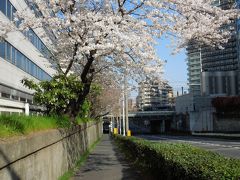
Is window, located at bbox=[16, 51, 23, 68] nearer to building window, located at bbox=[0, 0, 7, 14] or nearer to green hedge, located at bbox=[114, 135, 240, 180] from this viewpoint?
building window, located at bbox=[0, 0, 7, 14]

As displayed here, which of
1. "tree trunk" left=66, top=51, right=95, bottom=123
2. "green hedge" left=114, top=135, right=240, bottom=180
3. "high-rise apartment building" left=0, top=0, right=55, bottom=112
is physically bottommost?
"green hedge" left=114, top=135, right=240, bottom=180

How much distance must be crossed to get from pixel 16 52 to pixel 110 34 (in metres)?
24.6

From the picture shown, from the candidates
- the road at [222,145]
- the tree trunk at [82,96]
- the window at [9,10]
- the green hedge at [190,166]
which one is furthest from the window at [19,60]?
the green hedge at [190,166]

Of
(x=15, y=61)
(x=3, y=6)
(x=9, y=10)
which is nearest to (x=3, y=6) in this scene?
(x=3, y=6)

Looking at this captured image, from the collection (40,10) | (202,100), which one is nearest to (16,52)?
(40,10)

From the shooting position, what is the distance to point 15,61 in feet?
117

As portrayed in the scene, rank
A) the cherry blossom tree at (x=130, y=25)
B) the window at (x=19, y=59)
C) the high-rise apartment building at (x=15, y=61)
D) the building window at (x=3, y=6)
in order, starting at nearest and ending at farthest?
the cherry blossom tree at (x=130, y=25) → the building window at (x=3, y=6) → the high-rise apartment building at (x=15, y=61) → the window at (x=19, y=59)

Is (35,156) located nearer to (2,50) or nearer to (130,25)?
(130,25)

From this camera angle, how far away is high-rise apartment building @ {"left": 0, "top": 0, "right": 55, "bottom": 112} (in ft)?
102

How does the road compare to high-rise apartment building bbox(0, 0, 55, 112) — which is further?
high-rise apartment building bbox(0, 0, 55, 112)

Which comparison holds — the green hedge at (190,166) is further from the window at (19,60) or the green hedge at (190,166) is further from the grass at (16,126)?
the window at (19,60)

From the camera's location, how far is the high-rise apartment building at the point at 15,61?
31.1 metres

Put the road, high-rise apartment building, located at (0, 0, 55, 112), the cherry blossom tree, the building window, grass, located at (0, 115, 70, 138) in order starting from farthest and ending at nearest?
high-rise apartment building, located at (0, 0, 55, 112) → the building window → the road → the cherry blossom tree → grass, located at (0, 115, 70, 138)

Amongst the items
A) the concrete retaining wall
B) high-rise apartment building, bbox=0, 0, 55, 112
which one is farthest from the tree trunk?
high-rise apartment building, bbox=0, 0, 55, 112
